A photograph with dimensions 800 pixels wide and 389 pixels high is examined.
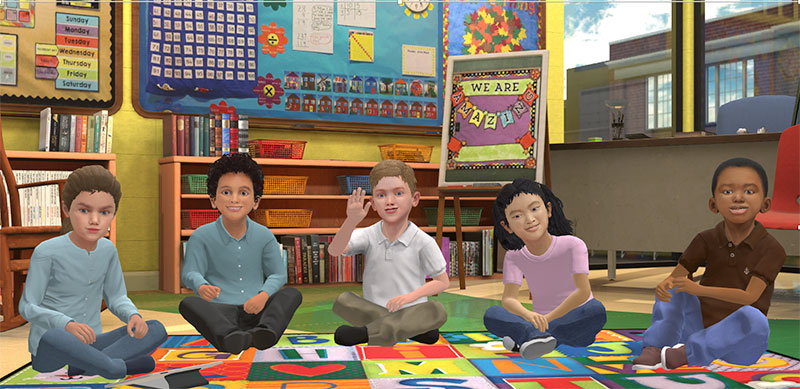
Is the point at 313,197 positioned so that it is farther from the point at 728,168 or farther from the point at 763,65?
the point at 763,65

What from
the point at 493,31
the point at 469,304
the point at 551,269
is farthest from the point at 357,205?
the point at 493,31

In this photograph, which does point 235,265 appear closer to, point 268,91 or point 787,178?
point 787,178

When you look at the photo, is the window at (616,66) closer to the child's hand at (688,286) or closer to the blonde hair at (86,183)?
the child's hand at (688,286)

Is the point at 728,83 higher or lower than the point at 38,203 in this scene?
higher

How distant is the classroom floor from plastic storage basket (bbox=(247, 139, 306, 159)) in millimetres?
917

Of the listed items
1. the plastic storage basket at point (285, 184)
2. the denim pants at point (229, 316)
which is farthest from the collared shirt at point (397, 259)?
the plastic storage basket at point (285, 184)

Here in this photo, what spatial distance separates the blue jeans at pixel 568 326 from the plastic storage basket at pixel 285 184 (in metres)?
2.81

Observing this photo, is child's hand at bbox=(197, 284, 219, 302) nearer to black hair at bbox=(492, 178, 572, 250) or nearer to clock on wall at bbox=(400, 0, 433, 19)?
black hair at bbox=(492, 178, 572, 250)

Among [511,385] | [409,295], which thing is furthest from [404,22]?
[511,385]

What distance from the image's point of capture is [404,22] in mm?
5348

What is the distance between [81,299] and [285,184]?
2911 millimetres

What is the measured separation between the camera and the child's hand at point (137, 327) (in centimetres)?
180

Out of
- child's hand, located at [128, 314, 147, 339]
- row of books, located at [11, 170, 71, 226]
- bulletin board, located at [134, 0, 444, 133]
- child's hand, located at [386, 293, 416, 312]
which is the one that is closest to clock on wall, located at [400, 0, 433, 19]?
bulletin board, located at [134, 0, 444, 133]

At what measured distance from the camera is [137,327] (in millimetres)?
1797
